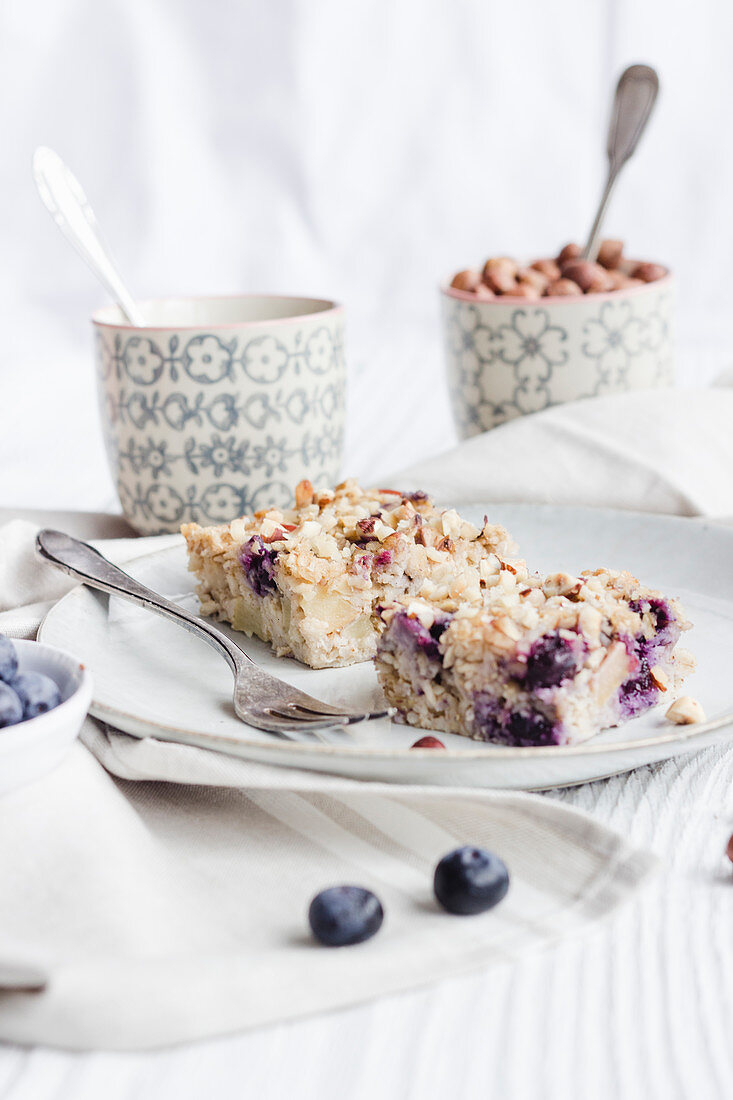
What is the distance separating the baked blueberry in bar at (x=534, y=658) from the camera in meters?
1.75

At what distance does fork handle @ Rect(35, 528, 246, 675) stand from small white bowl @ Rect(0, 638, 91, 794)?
0.30 metres

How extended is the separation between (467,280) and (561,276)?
9.9 inches

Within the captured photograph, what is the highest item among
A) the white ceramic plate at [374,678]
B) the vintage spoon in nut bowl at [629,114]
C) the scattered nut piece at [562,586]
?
the vintage spoon in nut bowl at [629,114]

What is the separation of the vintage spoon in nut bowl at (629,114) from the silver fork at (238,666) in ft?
5.78

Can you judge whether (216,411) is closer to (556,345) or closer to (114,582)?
(114,582)

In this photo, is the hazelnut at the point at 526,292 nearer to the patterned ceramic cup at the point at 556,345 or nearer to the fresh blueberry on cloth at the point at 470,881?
the patterned ceramic cup at the point at 556,345

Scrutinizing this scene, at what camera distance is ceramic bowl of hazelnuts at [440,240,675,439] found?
3113mm

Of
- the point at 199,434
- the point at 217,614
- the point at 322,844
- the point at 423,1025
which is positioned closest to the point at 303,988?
the point at 423,1025

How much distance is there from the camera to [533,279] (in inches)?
127

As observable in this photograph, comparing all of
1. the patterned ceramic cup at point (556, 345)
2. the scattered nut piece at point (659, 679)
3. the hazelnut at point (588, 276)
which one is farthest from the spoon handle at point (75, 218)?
the scattered nut piece at point (659, 679)

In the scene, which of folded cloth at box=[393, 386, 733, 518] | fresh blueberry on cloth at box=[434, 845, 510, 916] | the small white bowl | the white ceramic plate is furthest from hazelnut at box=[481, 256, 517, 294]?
fresh blueberry on cloth at box=[434, 845, 510, 916]

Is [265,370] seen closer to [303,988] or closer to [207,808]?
[207,808]

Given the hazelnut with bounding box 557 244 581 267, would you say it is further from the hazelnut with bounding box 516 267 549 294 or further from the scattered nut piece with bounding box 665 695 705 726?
the scattered nut piece with bounding box 665 695 705 726

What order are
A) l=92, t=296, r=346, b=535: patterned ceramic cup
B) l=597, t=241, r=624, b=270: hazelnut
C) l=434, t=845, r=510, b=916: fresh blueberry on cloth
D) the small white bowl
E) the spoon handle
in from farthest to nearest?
l=597, t=241, r=624, b=270: hazelnut < the spoon handle < l=92, t=296, r=346, b=535: patterned ceramic cup < the small white bowl < l=434, t=845, r=510, b=916: fresh blueberry on cloth
